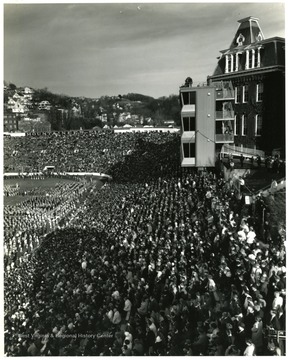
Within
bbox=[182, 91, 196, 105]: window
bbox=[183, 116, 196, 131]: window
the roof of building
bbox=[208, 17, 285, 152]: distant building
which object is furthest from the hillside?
the roof of building

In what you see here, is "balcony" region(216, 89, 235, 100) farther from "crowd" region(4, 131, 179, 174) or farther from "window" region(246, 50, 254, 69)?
"crowd" region(4, 131, 179, 174)

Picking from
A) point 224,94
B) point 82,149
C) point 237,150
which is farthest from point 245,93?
point 82,149

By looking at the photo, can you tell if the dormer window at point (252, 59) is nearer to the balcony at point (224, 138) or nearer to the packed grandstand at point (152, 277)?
the balcony at point (224, 138)

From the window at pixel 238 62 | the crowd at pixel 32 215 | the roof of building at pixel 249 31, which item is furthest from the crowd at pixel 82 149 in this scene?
the roof of building at pixel 249 31

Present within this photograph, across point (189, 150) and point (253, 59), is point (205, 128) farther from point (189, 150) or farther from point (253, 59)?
point (253, 59)

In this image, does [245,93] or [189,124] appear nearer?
[189,124]
